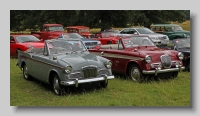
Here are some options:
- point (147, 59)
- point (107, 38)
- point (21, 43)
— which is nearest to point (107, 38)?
point (107, 38)

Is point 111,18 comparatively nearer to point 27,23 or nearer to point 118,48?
point 27,23

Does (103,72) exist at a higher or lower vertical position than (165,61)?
lower

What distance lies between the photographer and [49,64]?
704 centimetres

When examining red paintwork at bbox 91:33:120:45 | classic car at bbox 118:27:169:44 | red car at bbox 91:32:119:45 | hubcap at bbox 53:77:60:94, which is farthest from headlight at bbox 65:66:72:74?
classic car at bbox 118:27:169:44

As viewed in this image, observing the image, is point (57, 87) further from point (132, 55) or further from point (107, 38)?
point (107, 38)

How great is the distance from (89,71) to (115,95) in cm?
97

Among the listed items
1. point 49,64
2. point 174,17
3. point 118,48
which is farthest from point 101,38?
point 174,17

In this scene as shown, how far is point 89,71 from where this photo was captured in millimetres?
6723

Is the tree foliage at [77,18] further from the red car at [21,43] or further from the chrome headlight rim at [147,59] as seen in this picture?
the chrome headlight rim at [147,59]

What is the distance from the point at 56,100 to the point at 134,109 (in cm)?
204

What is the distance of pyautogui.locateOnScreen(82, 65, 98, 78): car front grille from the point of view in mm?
6652

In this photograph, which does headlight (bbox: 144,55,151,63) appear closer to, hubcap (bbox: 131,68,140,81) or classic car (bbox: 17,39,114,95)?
hubcap (bbox: 131,68,140,81)

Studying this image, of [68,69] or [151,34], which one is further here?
[151,34]

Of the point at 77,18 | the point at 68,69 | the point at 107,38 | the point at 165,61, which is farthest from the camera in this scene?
the point at 77,18
